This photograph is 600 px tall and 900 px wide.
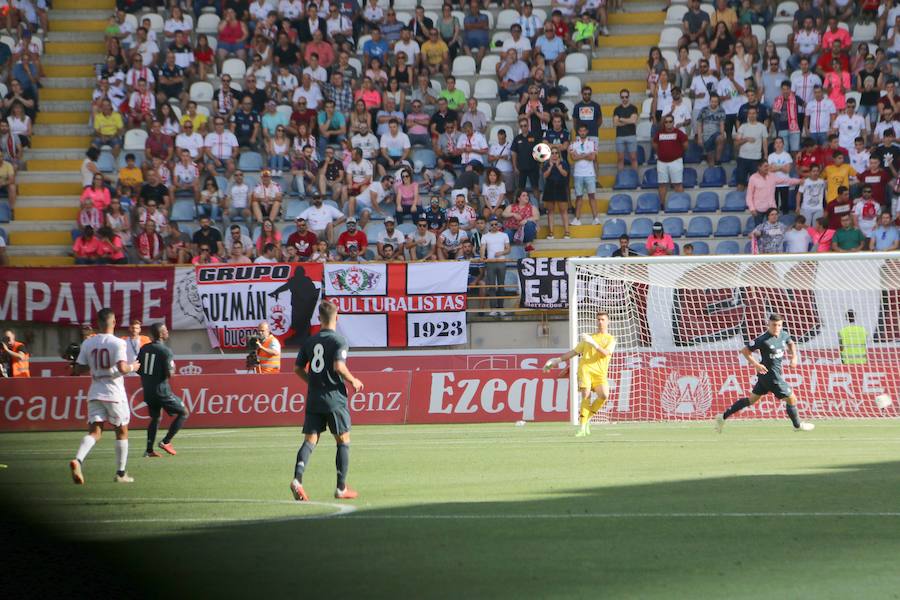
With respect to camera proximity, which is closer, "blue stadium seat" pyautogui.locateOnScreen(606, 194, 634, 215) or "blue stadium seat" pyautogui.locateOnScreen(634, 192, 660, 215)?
"blue stadium seat" pyautogui.locateOnScreen(634, 192, 660, 215)

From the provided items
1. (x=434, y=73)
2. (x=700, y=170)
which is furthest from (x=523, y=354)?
(x=434, y=73)

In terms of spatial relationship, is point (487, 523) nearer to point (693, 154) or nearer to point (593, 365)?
point (593, 365)

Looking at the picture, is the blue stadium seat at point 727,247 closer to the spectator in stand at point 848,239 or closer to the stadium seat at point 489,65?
the spectator in stand at point 848,239

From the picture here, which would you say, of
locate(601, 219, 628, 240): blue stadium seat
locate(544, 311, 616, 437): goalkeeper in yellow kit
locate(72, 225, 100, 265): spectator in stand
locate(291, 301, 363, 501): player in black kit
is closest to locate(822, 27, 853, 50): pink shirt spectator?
locate(601, 219, 628, 240): blue stadium seat

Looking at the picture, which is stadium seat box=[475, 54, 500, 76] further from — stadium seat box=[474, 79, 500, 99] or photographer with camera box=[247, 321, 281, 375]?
photographer with camera box=[247, 321, 281, 375]

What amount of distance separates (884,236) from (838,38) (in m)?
5.80

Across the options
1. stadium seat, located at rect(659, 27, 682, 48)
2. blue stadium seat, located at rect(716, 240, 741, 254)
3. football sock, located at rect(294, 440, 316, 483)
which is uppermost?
stadium seat, located at rect(659, 27, 682, 48)

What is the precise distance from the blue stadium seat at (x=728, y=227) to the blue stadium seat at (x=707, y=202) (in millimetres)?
621

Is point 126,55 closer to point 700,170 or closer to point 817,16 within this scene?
point 700,170

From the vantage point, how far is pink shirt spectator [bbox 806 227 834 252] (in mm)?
25172

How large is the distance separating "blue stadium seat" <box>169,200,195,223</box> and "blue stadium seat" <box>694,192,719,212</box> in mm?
11071

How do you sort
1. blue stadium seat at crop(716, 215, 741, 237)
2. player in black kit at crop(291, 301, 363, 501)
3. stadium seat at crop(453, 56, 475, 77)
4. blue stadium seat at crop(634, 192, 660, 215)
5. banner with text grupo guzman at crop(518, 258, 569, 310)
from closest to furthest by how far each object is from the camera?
player in black kit at crop(291, 301, 363, 501) < banner with text grupo guzman at crop(518, 258, 569, 310) < blue stadium seat at crop(716, 215, 741, 237) < blue stadium seat at crop(634, 192, 660, 215) < stadium seat at crop(453, 56, 475, 77)

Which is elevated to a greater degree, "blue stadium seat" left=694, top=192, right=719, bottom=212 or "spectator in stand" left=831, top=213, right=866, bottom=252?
"blue stadium seat" left=694, top=192, right=719, bottom=212

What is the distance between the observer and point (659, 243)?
2561cm
